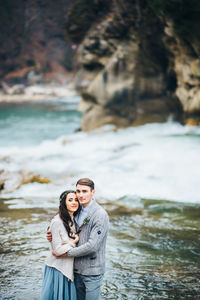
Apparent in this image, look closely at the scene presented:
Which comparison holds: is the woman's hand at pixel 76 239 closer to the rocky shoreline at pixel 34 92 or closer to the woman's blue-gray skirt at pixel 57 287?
the woman's blue-gray skirt at pixel 57 287

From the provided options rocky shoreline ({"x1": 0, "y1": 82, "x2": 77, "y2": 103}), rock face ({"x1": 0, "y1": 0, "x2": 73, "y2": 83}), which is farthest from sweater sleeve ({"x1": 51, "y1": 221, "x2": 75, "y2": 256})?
rock face ({"x1": 0, "y1": 0, "x2": 73, "y2": 83})

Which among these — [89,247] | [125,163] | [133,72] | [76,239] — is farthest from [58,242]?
[133,72]

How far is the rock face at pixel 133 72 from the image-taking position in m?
18.5

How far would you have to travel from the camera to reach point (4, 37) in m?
72.1

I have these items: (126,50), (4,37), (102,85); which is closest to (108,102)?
(102,85)

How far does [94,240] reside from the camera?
3.31 m

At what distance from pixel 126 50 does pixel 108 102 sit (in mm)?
2808

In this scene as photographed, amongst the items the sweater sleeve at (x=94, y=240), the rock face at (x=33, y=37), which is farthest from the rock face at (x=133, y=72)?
the rock face at (x=33, y=37)

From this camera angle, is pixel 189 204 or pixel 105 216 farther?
pixel 189 204

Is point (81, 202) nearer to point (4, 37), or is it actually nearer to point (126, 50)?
point (126, 50)

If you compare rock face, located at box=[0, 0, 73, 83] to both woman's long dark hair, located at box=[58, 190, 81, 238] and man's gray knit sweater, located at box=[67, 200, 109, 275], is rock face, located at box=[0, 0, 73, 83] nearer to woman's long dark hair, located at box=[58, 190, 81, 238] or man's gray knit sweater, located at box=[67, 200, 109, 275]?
woman's long dark hair, located at box=[58, 190, 81, 238]

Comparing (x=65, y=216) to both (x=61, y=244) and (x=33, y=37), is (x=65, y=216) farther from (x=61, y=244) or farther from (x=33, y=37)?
(x=33, y=37)

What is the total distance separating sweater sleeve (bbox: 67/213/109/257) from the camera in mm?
3297

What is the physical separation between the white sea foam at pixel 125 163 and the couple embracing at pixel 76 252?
6156 mm
